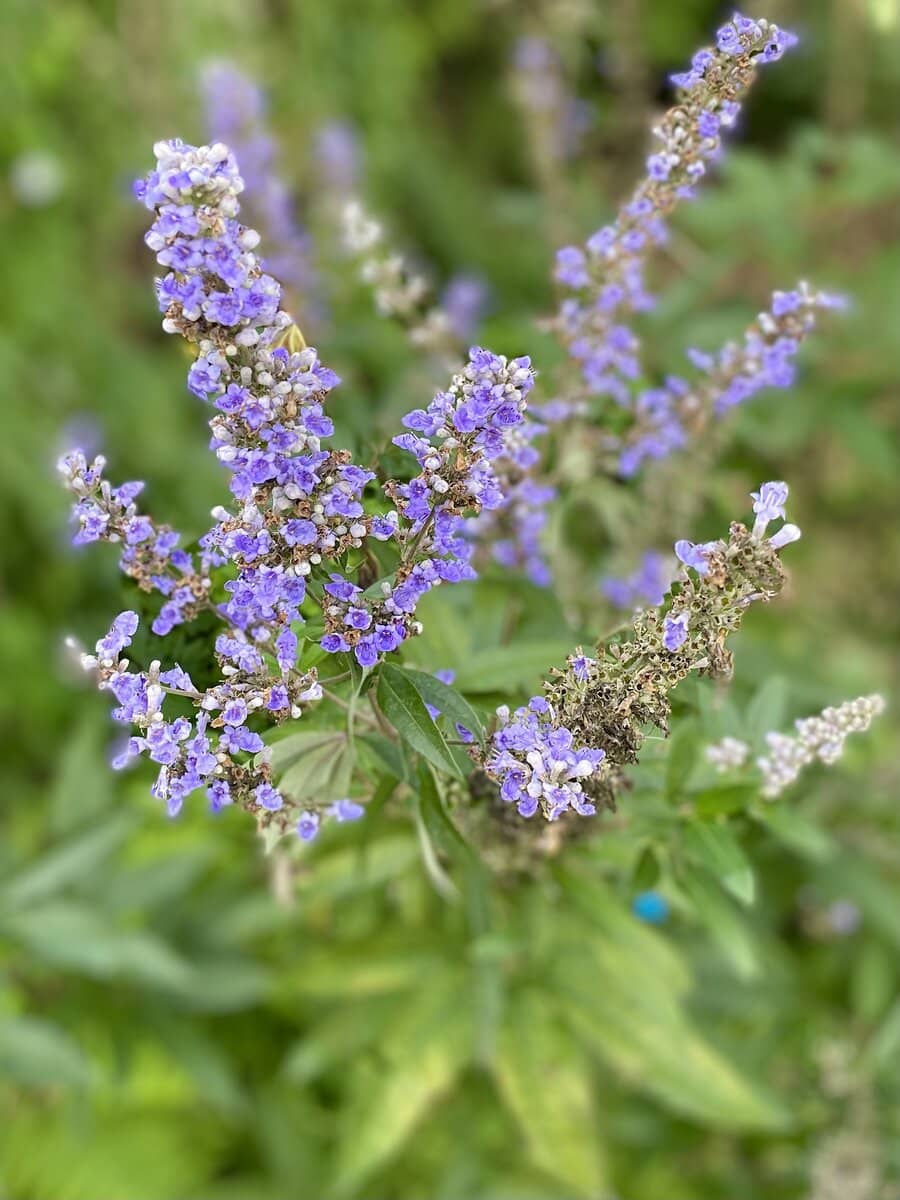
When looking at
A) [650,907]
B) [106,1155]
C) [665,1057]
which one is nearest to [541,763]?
[650,907]

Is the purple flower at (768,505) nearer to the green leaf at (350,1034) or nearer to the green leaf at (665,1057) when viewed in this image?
the green leaf at (665,1057)

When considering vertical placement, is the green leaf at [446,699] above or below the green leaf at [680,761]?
below

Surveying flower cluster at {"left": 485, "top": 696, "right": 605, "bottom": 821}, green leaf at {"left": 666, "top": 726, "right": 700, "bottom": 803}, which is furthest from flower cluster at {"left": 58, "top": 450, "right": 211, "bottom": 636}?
green leaf at {"left": 666, "top": 726, "right": 700, "bottom": 803}

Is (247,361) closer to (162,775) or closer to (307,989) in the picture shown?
(162,775)

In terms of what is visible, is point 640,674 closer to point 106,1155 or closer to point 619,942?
point 619,942

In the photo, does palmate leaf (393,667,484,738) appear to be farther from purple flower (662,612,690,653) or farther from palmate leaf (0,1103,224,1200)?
palmate leaf (0,1103,224,1200)

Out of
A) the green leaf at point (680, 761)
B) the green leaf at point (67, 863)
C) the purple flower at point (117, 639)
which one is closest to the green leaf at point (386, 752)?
the purple flower at point (117, 639)
